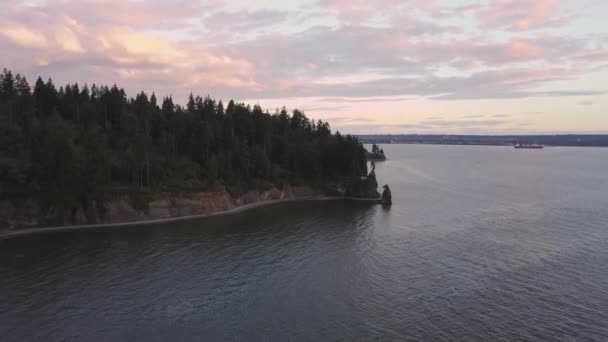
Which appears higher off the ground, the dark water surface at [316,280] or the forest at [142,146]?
the forest at [142,146]

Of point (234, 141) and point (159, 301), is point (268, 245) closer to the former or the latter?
point (159, 301)

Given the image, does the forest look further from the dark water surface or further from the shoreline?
the dark water surface

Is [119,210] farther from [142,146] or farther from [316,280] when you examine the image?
[316,280]

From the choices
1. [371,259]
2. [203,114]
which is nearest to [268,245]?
[371,259]

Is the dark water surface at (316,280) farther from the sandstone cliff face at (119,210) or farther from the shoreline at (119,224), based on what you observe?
the sandstone cliff face at (119,210)

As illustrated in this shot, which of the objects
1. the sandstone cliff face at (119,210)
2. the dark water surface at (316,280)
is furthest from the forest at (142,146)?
the dark water surface at (316,280)

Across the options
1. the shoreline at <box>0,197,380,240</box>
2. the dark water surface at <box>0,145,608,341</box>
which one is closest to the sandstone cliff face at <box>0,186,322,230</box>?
the shoreline at <box>0,197,380,240</box>
